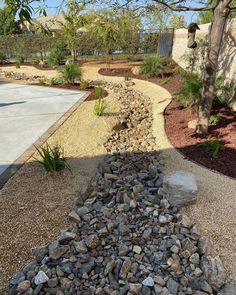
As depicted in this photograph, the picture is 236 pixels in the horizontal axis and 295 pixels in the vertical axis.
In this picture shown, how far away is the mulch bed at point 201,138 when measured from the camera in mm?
4879

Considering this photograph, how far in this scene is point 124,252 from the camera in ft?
9.34

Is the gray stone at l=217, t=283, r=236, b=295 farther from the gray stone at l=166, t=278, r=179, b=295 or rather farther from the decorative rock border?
the gray stone at l=166, t=278, r=179, b=295

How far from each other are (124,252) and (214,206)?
148 centimetres

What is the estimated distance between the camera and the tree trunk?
5.16 meters

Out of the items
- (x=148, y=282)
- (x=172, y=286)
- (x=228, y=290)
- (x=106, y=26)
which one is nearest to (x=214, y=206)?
(x=228, y=290)

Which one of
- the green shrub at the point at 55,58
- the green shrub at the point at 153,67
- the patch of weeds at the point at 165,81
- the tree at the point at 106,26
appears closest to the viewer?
the patch of weeds at the point at 165,81

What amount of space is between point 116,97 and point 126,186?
6163mm

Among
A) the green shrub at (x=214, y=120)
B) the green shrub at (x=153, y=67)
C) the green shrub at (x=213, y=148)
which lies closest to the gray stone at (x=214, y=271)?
the green shrub at (x=213, y=148)

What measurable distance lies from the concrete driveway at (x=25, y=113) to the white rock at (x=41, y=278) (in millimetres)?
2549

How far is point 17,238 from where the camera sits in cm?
310

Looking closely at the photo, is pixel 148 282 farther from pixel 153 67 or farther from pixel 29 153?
pixel 153 67

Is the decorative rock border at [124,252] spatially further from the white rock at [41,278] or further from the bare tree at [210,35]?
the bare tree at [210,35]

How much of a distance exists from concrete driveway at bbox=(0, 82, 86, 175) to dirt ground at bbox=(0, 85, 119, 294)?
1.92 ft

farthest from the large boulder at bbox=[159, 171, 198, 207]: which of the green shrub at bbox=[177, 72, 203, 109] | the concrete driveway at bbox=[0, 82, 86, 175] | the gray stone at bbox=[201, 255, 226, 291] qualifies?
the green shrub at bbox=[177, 72, 203, 109]
